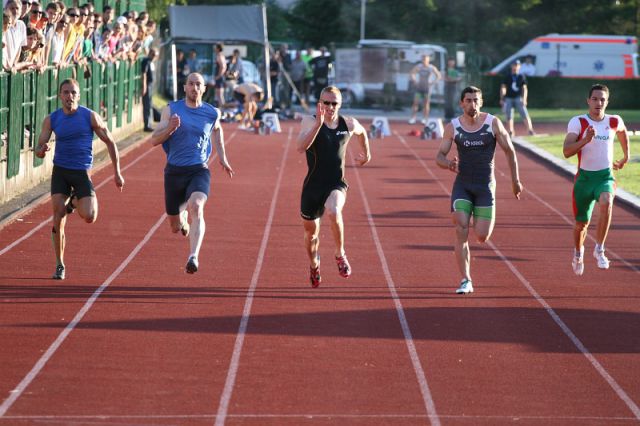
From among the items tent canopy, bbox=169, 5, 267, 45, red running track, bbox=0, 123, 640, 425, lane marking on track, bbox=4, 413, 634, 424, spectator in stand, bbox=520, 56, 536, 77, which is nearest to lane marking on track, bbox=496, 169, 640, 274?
red running track, bbox=0, 123, 640, 425

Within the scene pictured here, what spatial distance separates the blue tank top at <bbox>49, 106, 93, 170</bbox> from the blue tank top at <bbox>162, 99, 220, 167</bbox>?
80cm

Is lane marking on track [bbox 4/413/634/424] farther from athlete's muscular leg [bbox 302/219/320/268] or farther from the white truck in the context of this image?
the white truck

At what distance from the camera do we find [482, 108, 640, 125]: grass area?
1700 inches

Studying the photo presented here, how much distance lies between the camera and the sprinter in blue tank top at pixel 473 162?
11.9 m

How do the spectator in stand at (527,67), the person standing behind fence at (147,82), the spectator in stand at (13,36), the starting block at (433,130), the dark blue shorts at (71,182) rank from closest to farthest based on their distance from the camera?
1. the dark blue shorts at (71,182)
2. the spectator in stand at (13,36)
3. the person standing behind fence at (147,82)
4. the starting block at (433,130)
5. the spectator in stand at (527,67)

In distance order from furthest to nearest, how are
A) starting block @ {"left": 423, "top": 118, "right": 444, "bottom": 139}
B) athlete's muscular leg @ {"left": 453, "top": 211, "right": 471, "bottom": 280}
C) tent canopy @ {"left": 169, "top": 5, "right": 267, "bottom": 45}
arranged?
tent canopy @ {"left": 169, "top": 5, "right": 267, "bottom": 45}
starting block @ {"left": 423, "top": 118, "right": 444, "bottom": 139}
athlete's muscular leg @ {"left": 453, "top": 211, "right": 471, "bottom": 280}

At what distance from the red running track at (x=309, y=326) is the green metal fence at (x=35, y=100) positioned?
1.81m

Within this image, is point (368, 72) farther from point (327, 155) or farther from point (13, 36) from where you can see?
point (327, 155)

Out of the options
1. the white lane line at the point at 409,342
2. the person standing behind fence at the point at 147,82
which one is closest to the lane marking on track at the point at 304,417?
the white lane line at the point at 409,342

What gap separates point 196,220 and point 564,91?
4065 cm

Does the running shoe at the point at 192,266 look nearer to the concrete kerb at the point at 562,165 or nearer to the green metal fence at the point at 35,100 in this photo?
the green metal fence at the point at 35,100

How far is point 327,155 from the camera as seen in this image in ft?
39.2

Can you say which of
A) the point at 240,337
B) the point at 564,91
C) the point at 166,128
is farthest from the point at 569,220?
the point at 564,91

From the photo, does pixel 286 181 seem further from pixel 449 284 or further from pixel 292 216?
pixel 449 284
